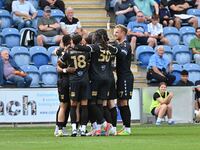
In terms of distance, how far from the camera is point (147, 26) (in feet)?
92.7

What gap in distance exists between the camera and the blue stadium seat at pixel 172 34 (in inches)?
1126

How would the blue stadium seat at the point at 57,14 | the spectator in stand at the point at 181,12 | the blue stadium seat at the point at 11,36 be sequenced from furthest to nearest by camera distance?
the spectator in stand at the point at 181,12 → the blue stadium seat at the point at 57,14 → the blue stadium seat at the point at 11,36

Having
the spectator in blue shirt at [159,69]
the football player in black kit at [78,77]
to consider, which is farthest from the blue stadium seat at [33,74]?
the football player in black kit at [78,77]

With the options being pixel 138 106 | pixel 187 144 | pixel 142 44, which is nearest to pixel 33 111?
pixel 138 106

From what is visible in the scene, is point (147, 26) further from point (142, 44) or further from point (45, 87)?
point (45, 87)

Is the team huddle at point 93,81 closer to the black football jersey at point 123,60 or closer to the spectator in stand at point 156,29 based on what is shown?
the black football jersey at point 123,60

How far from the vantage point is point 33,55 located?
2606cm

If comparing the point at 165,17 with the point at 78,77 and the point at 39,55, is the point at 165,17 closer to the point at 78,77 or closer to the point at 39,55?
the point at 39,55

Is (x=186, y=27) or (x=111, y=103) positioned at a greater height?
(x=186, y=27)

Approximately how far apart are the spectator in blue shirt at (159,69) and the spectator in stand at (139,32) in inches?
58.1

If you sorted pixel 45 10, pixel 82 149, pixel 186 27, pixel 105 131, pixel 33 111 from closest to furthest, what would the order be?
1. pixel 82 149
2. pixel 105 131
3. pixel 33 111
4. pixel 45 10
5. pixel 186 27

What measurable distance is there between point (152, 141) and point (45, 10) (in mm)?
12545

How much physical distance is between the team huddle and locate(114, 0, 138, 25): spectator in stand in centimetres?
1058

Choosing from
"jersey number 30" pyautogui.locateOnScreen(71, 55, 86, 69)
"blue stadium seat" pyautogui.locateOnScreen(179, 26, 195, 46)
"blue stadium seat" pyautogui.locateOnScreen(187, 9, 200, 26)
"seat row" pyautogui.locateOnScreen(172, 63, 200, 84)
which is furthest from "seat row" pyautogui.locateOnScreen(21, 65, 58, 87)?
"jersey number 30" pyautogui.locateOnScreen(71, 55, 86, 69)
